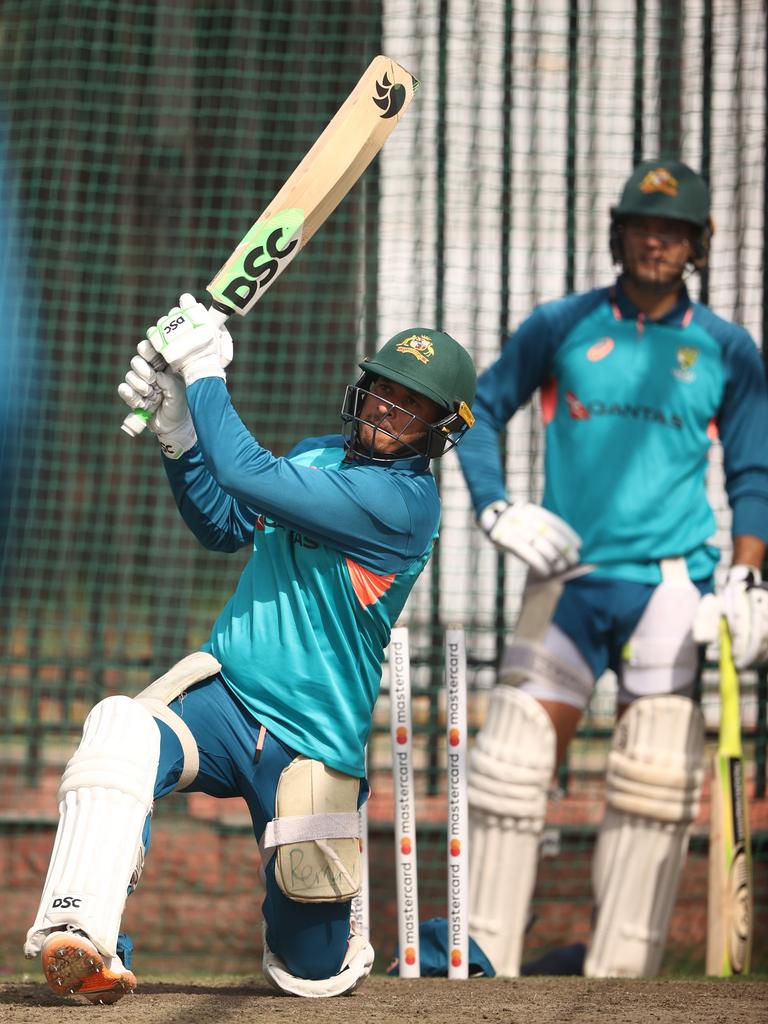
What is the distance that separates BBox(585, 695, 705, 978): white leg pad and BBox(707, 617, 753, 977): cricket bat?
69mm

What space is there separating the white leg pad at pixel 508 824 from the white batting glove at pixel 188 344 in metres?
1.58

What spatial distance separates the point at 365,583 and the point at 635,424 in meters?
1.36

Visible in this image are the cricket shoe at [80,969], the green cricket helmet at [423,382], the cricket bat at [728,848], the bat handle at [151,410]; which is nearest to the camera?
the cricket shoe at [80,969]

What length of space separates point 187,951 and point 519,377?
2.32 meters

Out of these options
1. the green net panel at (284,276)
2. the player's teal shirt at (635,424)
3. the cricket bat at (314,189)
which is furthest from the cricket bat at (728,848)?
the cricket bat at (314,189)

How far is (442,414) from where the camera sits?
3111 mm

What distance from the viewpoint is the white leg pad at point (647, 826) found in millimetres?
3975

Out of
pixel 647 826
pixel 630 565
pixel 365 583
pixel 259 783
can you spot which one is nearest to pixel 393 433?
pixel 365 583

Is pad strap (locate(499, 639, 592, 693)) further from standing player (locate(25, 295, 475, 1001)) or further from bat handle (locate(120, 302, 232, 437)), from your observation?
bat handle (locate(120, 302, 232, 437))

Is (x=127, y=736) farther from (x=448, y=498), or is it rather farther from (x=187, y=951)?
(x=448, y=498)

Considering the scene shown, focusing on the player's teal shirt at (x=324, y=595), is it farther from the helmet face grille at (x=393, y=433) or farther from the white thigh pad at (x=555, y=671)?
the white thigh pad at (x=555, y=671)

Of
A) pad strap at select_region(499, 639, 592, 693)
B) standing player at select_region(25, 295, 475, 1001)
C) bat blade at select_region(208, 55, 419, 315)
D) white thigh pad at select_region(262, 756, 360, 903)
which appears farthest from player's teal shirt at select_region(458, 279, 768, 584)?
white thigh pad at select_region(262, 756, 360, 903)

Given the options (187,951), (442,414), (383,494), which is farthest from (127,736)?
(187,951)

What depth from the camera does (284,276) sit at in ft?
21.3
